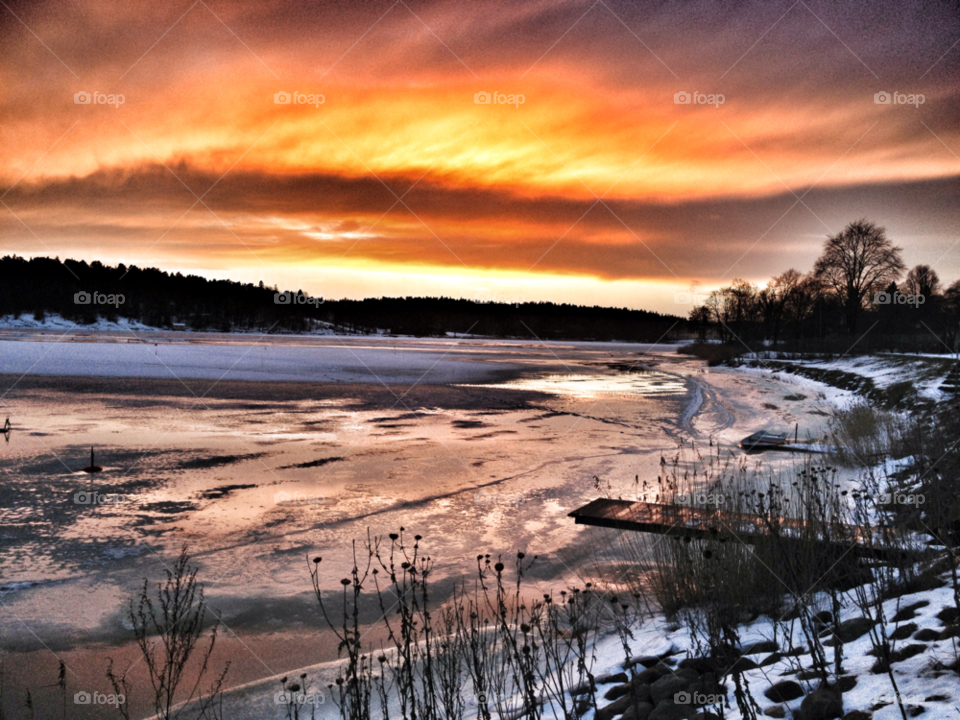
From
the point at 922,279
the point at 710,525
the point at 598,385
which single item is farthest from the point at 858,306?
the point at 710,525

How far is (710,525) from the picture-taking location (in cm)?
757

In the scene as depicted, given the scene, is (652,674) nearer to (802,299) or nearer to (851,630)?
(851,630)

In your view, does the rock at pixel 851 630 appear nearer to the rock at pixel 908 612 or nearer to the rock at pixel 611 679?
the rock at pixel 908 612

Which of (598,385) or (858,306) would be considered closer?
(598,385)

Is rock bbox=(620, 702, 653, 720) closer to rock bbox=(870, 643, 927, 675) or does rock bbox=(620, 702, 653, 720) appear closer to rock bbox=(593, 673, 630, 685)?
rock bbox=(593, 673, 630, 685)

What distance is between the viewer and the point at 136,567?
309 inches

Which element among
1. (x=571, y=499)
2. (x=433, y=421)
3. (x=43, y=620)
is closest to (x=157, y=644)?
(x=43, y=620)

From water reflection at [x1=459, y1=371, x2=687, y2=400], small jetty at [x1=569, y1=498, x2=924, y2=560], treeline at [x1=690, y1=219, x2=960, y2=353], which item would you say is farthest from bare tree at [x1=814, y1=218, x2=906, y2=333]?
small jetty at [x1=569, y1=498, x2=924, y2=560]

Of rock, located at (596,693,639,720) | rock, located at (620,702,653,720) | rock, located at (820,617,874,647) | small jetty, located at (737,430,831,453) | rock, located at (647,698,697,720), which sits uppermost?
rock, located at (820,617,874,647)

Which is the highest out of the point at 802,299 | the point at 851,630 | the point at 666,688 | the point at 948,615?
the point at 802,299

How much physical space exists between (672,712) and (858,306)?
73004 mm

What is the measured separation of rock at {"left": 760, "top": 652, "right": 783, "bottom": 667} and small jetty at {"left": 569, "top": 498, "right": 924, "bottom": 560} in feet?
3.46

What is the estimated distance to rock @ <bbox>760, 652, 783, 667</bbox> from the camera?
4.60 m

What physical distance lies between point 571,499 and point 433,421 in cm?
896
